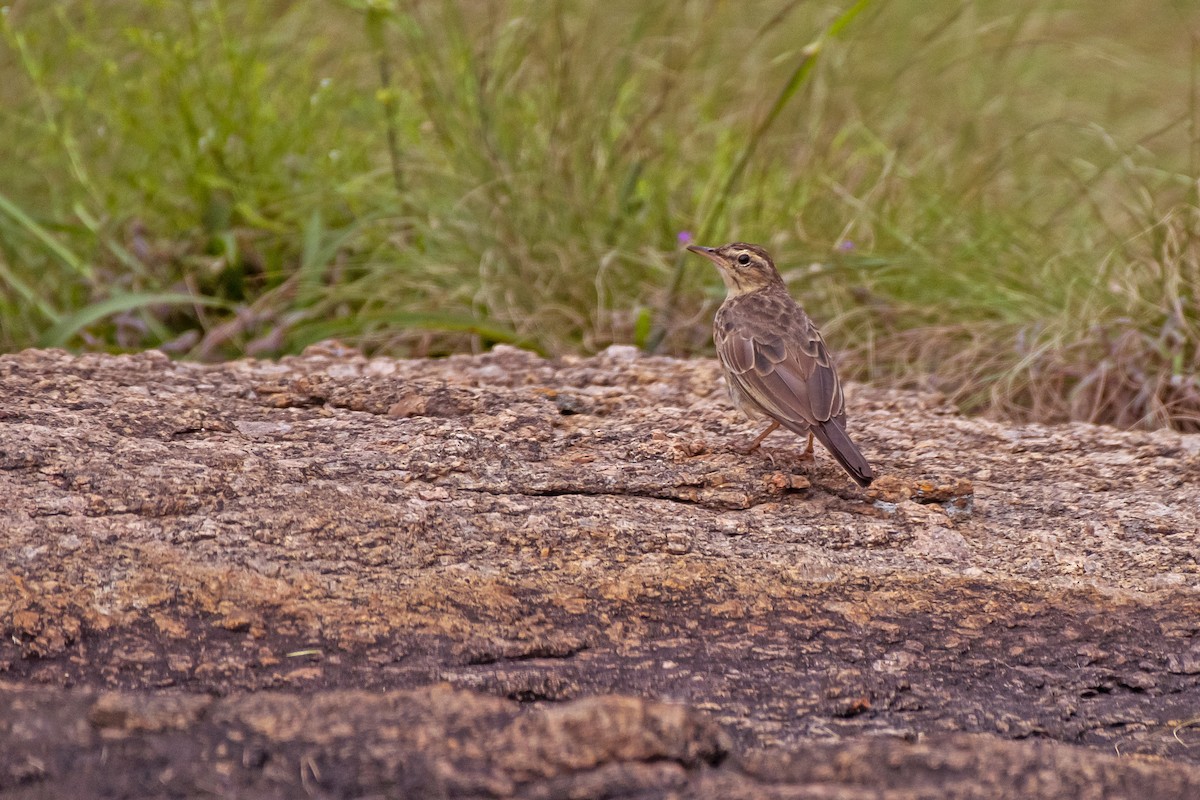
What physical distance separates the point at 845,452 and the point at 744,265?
158 cm

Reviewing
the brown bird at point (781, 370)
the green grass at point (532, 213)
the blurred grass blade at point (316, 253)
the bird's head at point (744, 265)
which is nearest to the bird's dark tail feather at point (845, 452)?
the brown bird at point (781, 370)

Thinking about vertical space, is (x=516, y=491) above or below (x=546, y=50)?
below

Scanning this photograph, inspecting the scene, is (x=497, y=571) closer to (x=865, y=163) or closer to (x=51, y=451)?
(x=51, y=451)

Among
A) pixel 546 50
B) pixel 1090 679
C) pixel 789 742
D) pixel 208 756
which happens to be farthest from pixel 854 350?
pixel 208 756

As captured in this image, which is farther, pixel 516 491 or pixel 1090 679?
pixel 516 491

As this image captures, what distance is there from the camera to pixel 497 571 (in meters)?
3.18

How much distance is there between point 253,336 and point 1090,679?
3.97 m

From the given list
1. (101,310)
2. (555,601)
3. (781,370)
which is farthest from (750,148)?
(555,601)

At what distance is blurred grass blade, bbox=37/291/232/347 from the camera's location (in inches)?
209

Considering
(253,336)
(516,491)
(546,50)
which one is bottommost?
(253,336)

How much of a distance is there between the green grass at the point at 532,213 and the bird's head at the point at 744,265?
0.50 metres

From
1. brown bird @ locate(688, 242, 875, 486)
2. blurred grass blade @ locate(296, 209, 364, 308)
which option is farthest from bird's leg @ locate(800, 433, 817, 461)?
blurred grass blade @ locate(296, 209, 364, 308)

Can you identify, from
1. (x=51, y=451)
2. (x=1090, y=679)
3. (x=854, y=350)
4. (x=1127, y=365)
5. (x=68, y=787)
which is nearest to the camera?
(x=68, y=787)

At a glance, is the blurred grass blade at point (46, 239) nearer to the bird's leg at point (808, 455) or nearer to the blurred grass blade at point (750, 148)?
the blurred grass blade at point (750, 148)
